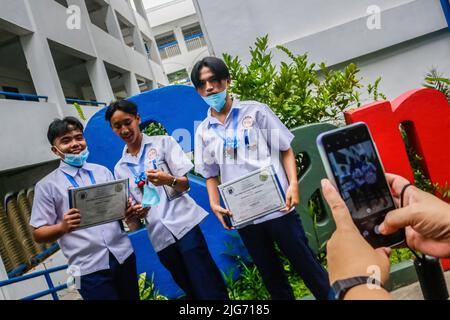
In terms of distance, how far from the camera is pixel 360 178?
862mm

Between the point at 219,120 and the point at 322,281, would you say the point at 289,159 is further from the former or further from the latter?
the point at 322,281

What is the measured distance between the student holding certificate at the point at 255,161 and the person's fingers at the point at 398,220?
467 millimetres

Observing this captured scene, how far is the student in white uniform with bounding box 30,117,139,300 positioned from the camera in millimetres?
1225

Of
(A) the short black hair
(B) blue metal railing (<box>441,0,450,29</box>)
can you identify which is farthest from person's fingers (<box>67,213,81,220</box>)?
(B) blue metal railing (<box>441,0,450,29</box>)

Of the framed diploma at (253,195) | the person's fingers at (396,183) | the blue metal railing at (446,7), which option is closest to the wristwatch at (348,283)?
the person's fingers at (396,183)

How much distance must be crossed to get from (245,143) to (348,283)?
69 cm

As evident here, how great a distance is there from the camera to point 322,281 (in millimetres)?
1326

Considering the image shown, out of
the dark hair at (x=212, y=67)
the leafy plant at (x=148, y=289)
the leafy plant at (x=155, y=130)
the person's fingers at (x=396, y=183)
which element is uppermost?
the leafy plant at (x=155, y=130)

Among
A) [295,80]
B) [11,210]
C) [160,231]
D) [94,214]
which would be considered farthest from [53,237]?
[295,80]

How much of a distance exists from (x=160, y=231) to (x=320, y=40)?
6.21 ft

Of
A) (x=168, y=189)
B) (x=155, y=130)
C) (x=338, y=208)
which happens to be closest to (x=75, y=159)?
(x=168, y=189)

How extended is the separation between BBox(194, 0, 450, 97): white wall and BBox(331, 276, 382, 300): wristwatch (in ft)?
7.09

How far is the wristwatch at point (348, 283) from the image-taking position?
64 centimetres

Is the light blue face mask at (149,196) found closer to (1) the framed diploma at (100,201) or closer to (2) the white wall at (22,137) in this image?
(1) the framed diploma at (100,201)
